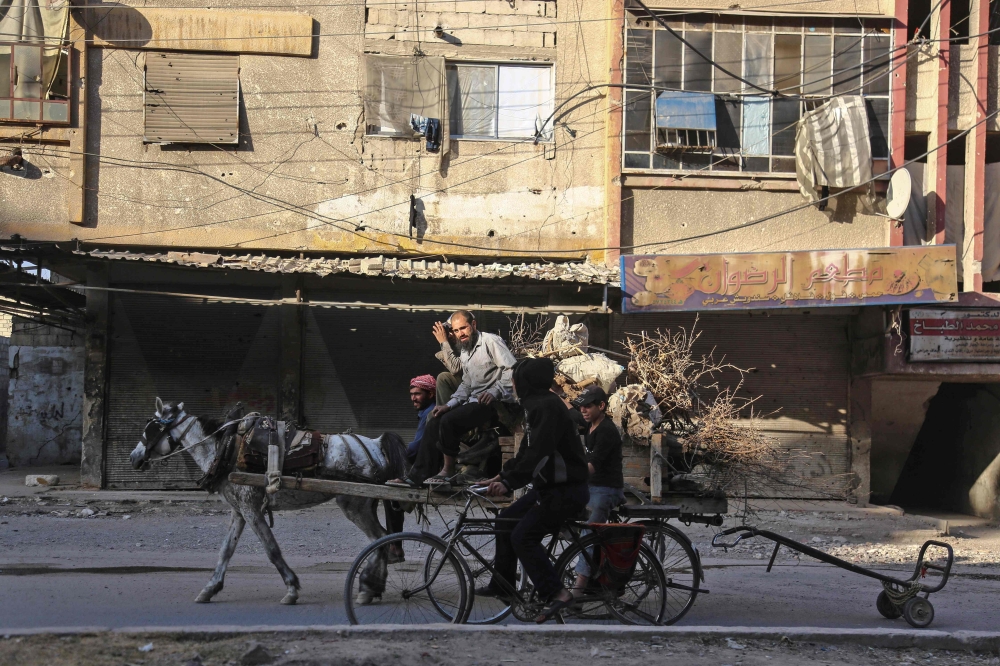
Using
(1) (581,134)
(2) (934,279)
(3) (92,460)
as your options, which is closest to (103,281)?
(3) (92,460)

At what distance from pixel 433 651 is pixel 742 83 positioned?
11.2m

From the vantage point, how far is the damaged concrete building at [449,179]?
43.8 ft

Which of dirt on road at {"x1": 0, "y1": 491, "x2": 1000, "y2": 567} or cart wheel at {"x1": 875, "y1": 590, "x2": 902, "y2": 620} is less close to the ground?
cart wheel at {"x1": 875, "y1": 590, "x2": 902, "y2": 620}

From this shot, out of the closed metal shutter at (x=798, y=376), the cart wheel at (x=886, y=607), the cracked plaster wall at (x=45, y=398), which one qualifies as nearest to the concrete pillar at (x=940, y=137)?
the closed metal shutter at (x=798, y=376)

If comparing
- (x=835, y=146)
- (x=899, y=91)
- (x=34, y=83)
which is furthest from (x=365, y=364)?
(x=899, y=91)

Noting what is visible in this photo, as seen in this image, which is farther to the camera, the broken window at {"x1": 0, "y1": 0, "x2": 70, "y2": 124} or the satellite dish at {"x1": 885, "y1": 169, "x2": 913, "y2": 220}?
the satellite dish at {"x1": 885, "y1": 169, "x2": 913, "y2": 220}

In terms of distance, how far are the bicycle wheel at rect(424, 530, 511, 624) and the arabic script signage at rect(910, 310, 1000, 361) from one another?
926 cm

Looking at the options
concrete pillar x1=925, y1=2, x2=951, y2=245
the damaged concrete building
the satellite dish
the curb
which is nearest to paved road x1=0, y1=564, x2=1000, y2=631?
the curb

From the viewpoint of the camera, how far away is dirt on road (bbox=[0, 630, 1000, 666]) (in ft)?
16.4

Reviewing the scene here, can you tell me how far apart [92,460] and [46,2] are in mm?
6653

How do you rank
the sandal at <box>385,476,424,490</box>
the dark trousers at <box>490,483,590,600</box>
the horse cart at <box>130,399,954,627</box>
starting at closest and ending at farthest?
1. the dark trousers at <box>490,483,590,600</box>
2. the horse cart at <box>130,399,954,627</box>
3. the sandal at <box>385,476,424,490</box>

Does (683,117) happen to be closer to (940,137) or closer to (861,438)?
(940,137)

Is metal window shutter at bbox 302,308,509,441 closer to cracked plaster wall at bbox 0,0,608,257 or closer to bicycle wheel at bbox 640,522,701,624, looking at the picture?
cracked plaster wall at bbox 0,0,608,257

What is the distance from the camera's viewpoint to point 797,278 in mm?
12859
